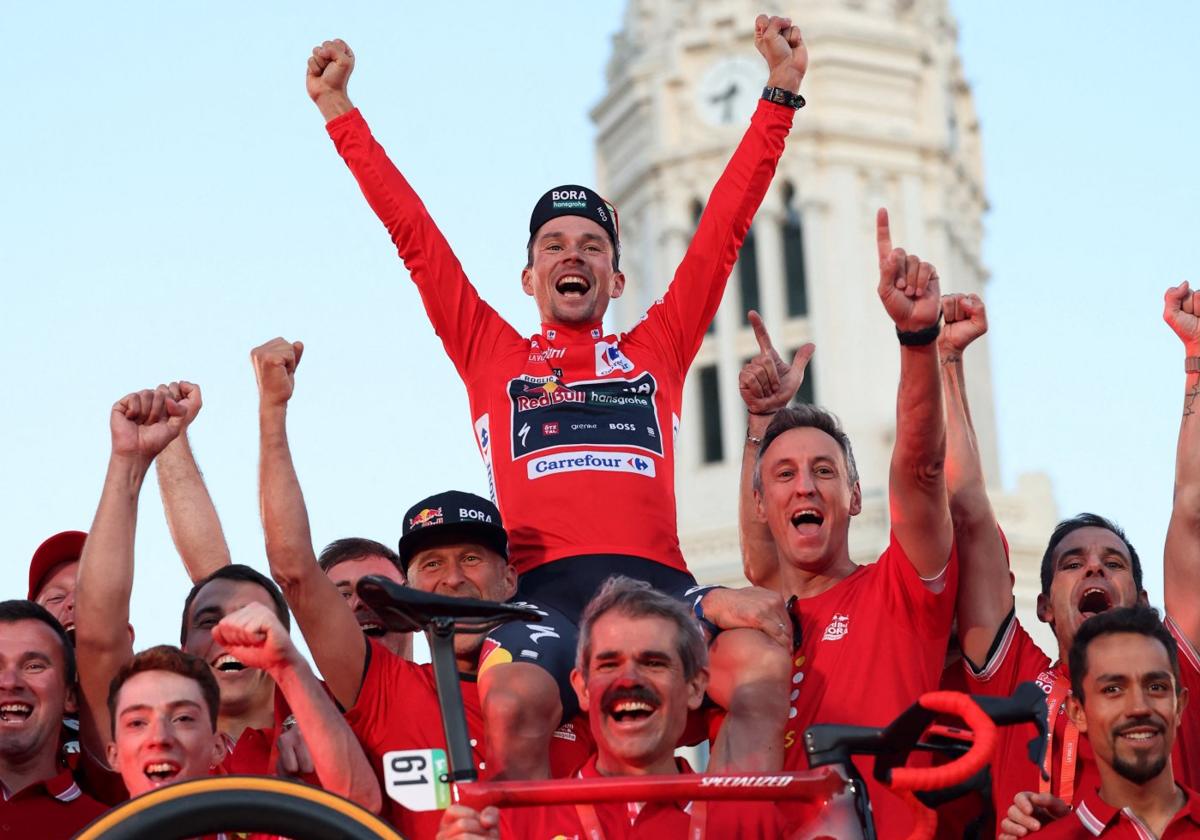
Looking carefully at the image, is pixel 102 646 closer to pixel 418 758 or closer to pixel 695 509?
pixel 418 758

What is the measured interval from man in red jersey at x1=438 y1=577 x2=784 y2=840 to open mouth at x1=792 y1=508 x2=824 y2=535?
1430 mm

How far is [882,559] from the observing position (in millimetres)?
8180

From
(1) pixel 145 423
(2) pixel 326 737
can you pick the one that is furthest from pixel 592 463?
(2) pixel 326 737

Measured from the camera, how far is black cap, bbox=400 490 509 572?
7930mm

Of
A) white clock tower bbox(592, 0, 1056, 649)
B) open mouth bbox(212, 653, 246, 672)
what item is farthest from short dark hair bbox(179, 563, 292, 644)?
white clock tower bbox(592, 0, 1056, 649)

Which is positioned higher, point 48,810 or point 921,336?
point 921,336

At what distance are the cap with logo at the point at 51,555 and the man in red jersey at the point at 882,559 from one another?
8.61 feet

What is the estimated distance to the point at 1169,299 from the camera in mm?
8906

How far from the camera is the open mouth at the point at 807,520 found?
26.7 ft

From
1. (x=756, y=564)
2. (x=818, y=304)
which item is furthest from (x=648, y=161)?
(x=756, y=564)

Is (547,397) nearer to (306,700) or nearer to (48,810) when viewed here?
(306,700)

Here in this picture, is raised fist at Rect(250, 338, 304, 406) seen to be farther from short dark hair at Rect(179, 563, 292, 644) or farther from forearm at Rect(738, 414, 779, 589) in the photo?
forearm at Rect(738, 414, 779, 589)

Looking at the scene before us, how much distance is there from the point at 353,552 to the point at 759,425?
65.3 inches

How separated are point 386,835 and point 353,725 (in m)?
2.22
